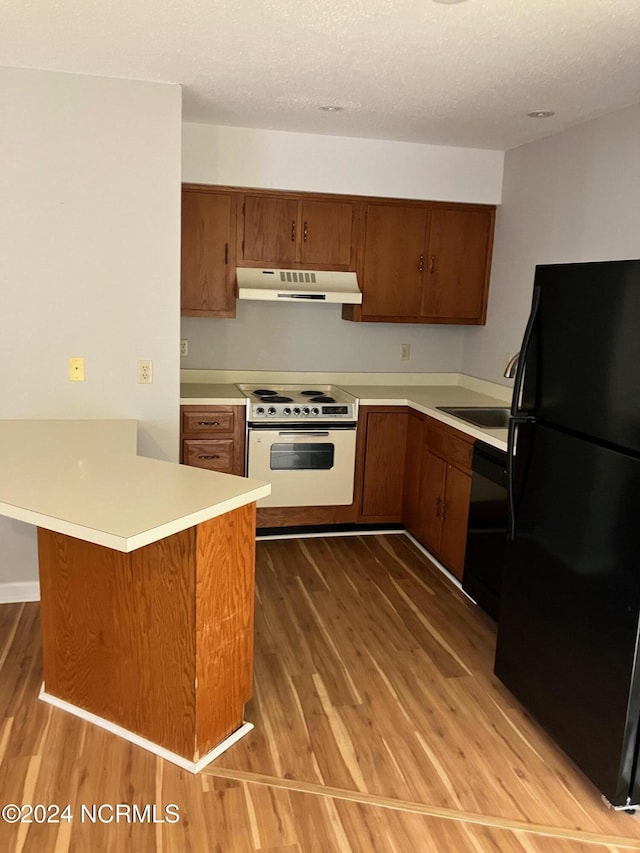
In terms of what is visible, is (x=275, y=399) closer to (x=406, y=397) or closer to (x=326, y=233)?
(x=406, y=397)

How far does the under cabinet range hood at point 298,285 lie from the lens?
4.25 m

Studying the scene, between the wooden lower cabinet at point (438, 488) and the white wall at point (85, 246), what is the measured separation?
156cm

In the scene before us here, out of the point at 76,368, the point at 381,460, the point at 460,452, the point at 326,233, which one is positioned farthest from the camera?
the point at 381,460

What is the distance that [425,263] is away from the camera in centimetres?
459

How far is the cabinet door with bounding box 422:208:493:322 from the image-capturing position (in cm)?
459

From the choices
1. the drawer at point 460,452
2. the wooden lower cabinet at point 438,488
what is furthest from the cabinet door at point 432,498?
the drawer at point 460,452

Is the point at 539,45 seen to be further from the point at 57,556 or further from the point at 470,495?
the point at 57,556

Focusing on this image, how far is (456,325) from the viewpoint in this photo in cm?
492

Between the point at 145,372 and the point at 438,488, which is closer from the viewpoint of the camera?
the point at 145,372

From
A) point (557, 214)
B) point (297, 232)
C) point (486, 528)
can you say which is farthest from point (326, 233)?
point (486, 528)

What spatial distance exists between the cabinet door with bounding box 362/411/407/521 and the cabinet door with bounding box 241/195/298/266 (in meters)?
1.17

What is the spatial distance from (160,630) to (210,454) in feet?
6.46

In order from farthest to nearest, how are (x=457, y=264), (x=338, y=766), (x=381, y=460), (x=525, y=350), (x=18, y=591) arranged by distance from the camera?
(x=457, y=264) < (x=381, y=460) < (x=18, y=591) < (x=525, y=350) < (x=338, y=766)

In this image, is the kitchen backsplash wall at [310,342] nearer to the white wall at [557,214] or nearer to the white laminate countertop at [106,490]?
Result: the white wall at [557,214]
